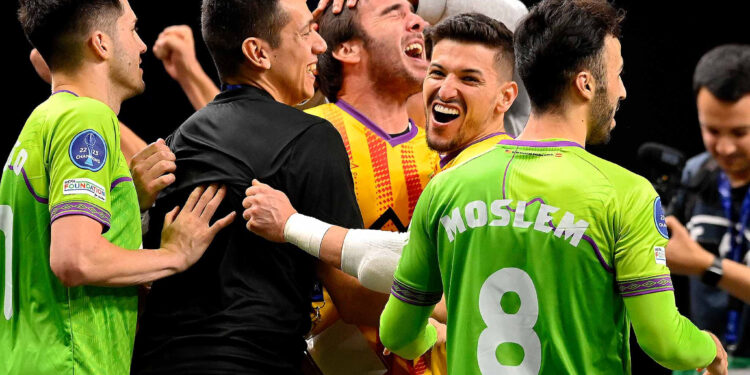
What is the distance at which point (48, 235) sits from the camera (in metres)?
2.26

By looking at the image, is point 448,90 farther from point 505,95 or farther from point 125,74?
point 125,74

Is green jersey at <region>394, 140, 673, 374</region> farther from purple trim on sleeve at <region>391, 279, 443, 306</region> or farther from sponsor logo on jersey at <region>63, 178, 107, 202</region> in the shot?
A: sponsor logo on jersey at <region>63, 178, 107, 202</region>

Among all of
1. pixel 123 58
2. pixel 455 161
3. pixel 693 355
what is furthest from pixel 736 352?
pixel 123 58

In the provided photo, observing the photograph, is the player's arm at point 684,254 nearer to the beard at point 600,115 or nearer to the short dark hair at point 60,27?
the beard at point 600,115

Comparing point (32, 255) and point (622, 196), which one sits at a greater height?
point (622, 196)

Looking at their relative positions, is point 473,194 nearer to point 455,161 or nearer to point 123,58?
point 455,161

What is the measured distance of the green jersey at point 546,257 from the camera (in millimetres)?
1912

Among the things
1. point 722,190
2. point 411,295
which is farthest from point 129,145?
point 722,190

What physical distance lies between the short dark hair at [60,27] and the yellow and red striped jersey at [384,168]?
91 centimetres

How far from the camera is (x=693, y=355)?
1917mm

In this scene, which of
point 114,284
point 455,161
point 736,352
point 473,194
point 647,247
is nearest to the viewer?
point 647,247

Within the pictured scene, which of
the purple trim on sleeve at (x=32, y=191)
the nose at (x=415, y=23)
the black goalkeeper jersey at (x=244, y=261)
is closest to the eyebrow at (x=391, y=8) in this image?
the nose at (x=415, y=23)

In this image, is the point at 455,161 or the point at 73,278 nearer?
the point at 73,278

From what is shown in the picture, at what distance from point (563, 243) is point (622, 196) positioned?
153 millimetres
